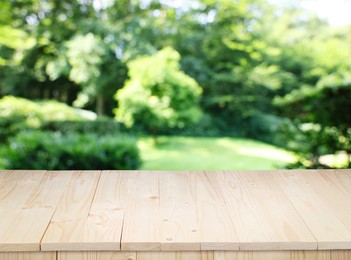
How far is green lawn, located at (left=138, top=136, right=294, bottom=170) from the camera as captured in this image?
7.41 meters

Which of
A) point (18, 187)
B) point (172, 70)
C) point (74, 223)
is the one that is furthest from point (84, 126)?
point (74, 223)

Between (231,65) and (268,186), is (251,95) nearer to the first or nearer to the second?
(231,65)

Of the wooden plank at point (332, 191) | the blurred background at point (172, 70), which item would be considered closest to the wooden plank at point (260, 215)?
the wooden plank at point (332, 191)

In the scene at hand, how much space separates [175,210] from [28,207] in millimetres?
340

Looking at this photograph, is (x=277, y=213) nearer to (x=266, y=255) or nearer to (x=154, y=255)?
(x=266, y=255)

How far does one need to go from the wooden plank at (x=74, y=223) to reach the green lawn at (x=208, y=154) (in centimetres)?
596

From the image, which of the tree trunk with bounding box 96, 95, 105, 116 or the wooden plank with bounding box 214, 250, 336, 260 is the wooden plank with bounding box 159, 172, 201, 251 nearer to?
the wooden plank with bounding box 214, 250, 336, 260

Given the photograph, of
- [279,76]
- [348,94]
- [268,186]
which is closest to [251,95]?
[279,76]

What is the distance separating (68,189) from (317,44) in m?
8.33

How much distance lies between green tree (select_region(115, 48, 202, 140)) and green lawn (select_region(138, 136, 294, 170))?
1.64ft

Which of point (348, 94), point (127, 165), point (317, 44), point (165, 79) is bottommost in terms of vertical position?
point (127, 165)

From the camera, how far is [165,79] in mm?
6965

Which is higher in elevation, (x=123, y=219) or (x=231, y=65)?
(x=231, y=65)

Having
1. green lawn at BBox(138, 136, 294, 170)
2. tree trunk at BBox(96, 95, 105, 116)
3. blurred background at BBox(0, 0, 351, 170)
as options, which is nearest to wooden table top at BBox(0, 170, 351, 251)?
blurred background at BBox(0, 0, 351, 170)
